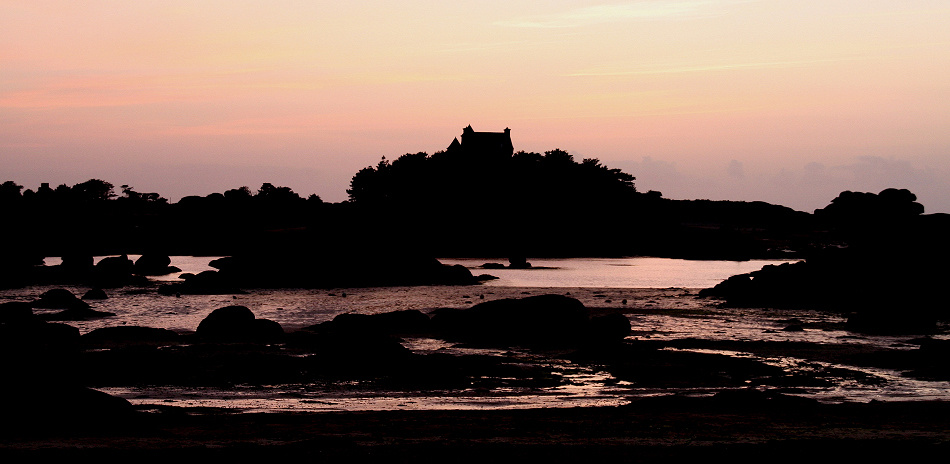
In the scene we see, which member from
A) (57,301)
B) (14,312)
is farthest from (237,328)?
(57,301)

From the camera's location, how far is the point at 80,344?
2898cm

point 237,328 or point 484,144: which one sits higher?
point 484,144

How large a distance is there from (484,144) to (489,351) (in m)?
130

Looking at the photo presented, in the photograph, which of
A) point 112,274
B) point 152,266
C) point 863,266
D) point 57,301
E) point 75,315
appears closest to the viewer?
point 75,315

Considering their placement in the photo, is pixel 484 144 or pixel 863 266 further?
pixel 484 144

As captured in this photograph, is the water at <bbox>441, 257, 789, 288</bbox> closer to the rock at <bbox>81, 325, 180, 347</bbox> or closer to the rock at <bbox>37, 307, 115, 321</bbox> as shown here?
the rock at <bbox>37, 307, 115, 321</bbox>

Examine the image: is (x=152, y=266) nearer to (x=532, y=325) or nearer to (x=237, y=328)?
(x=237, y=328)

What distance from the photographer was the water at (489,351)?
66.6 ft

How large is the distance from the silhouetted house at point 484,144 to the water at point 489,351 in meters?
65.3

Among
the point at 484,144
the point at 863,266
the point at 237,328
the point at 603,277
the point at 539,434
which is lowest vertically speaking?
the point at 539,434

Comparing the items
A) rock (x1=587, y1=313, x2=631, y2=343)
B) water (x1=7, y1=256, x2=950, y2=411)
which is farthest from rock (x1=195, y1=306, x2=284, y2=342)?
rock (x1=587, y1=313, x2=631, y2=343)

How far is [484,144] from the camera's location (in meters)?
158

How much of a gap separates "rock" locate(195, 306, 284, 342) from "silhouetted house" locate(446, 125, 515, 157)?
12309cm

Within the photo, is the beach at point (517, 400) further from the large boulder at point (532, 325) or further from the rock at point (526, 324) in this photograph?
the rock at point (526, 324)
